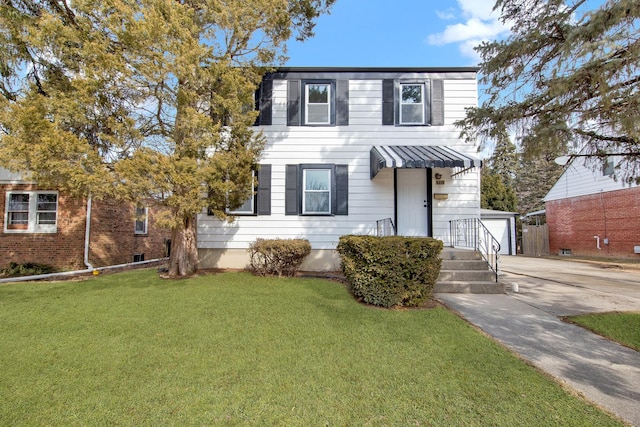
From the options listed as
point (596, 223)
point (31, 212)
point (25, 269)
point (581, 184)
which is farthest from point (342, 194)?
point (581, 184)

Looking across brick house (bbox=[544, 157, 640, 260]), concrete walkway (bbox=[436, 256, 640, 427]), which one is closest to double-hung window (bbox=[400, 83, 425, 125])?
concrete walkway (bbox=[436, 256, 640, 427])

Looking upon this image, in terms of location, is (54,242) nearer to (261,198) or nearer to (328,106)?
(261,198)

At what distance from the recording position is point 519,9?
5.06m

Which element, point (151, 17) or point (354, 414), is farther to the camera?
point (151, 17)

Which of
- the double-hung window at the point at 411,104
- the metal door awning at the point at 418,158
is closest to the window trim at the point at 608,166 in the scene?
the metal door awning at the point at 418,158

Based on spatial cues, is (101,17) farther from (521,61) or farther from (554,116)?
(554,116)

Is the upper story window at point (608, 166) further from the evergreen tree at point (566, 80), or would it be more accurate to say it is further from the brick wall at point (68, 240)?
the brick wall at point (68, 240)

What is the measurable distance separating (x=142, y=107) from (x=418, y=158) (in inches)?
265

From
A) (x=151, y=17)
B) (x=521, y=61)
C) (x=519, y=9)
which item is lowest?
(x=521, y=61)

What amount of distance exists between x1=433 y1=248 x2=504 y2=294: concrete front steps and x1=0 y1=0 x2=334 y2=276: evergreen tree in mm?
4968

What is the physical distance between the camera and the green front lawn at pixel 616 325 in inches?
172

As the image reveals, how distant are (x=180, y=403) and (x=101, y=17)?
756cm

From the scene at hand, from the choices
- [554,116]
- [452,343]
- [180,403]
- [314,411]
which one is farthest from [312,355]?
[554,116]

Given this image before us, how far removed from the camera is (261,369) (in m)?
3.34
